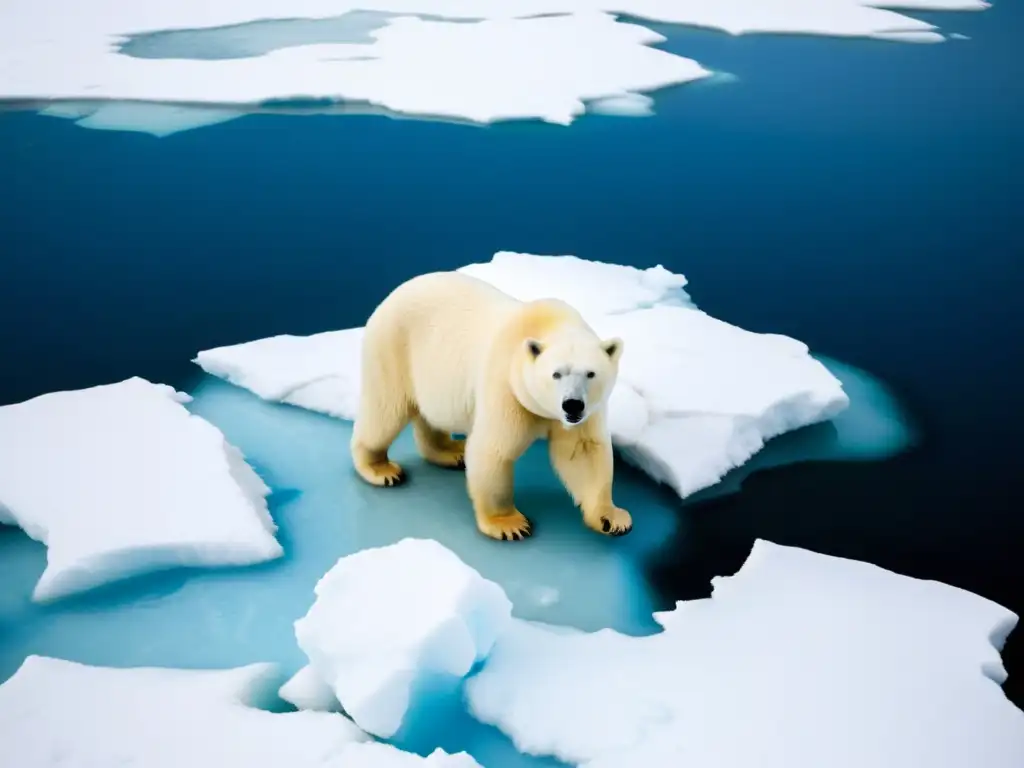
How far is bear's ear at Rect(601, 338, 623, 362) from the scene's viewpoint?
7.69 ft

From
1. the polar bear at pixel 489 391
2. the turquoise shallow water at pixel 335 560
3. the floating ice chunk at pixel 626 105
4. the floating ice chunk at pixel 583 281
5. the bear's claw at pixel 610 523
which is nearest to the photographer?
the turquoise shallow water at pixel 335 560

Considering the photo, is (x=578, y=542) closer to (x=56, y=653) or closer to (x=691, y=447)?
(x=691, y=447)

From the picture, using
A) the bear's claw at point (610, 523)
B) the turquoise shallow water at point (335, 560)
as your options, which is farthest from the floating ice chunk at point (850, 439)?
the bear's claw at point (610, 523)

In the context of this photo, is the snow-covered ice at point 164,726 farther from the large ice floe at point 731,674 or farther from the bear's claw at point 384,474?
the bear's claw at point 384,474

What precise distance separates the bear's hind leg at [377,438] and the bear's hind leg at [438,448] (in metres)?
0.10

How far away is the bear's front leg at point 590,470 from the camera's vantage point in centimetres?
250

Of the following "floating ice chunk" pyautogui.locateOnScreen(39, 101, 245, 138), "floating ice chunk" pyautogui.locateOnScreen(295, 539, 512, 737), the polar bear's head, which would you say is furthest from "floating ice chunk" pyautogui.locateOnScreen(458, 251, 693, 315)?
"floating ice chunk" pyautogui.locateOnScreen(39, 101, 245, 138)

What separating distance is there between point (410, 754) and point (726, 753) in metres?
0.57

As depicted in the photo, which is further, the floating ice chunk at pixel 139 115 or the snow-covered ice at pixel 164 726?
the floating ice chunk at pixel 139 115

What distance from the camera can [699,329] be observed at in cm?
353

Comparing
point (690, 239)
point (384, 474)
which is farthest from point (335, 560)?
point (690, 239)

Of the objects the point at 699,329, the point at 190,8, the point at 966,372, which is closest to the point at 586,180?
the point at 699,329

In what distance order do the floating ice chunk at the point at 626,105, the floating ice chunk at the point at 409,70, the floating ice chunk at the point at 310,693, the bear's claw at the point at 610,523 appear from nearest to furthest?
1. the floating ice chunk at the point at 310,693
2. the bear's claw at the point at 610,523
3. the floating ice chunk at the point at 626,105
4. the floating ice chunk at the point at 409,70

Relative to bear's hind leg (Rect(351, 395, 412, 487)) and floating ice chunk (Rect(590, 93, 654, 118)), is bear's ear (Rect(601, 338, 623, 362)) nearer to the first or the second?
bear's hind leg (Rect(351, 395, 412, 487))
